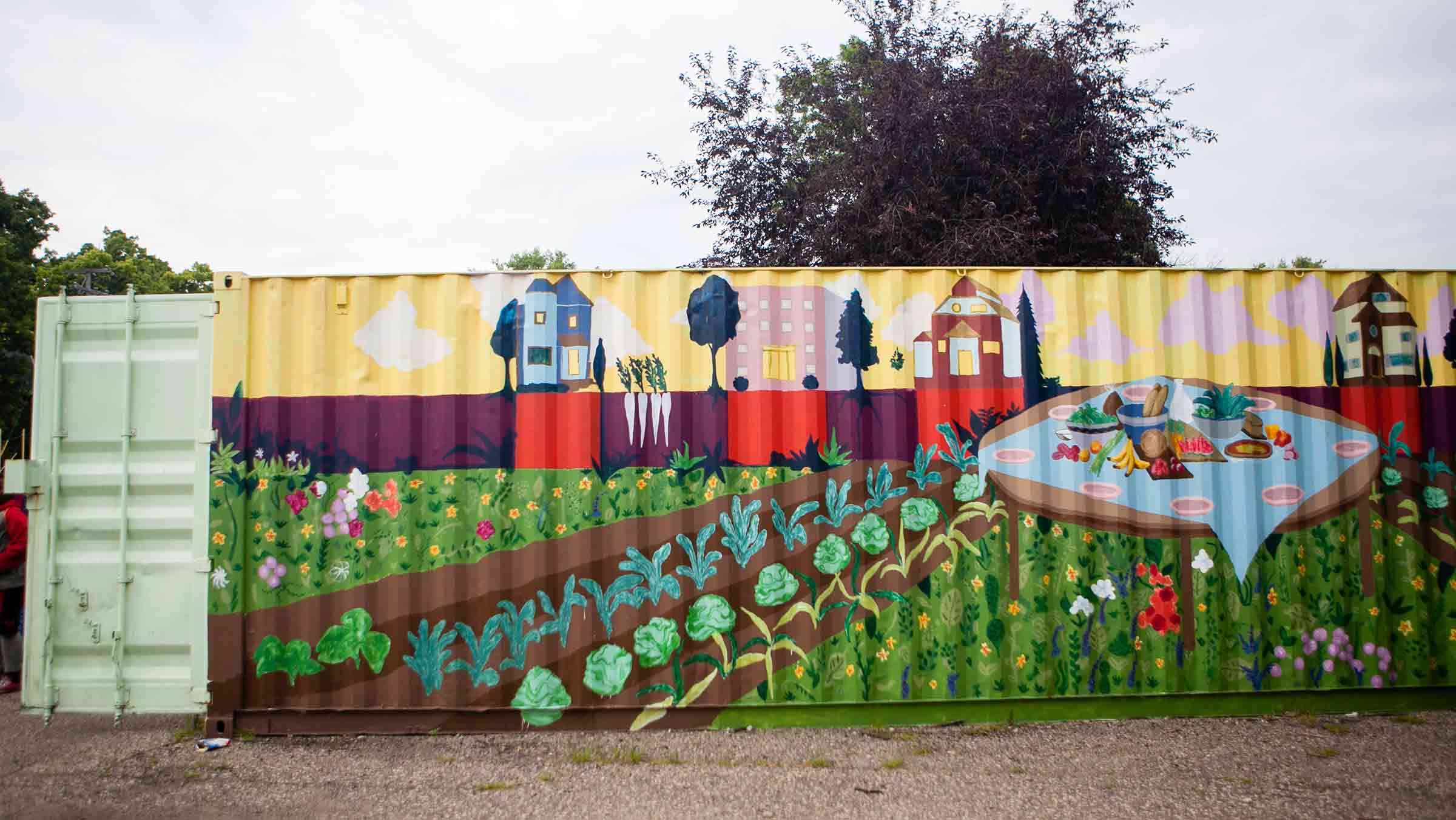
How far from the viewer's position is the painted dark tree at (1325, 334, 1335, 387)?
5211 mm

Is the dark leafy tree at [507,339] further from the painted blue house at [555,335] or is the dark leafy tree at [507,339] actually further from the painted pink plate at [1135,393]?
the painted pink plate at [1135,393]

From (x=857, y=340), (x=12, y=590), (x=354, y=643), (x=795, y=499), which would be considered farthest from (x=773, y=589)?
(x=12, y=590)

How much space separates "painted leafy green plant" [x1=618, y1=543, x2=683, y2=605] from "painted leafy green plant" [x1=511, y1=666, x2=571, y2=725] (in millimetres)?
767

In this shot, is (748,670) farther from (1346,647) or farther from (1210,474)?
(1346,647)

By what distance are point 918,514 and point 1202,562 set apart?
1854 millimetres

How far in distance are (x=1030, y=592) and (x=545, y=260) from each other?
46945mm

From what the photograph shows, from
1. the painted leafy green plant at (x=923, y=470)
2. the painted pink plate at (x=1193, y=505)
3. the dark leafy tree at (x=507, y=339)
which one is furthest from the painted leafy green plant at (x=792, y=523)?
the painted pink plate at (x=1193, y=505)

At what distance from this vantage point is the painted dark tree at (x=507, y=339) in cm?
496

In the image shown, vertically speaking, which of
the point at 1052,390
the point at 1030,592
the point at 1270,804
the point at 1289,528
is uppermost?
the point at 1052,390

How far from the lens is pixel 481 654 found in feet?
15.8

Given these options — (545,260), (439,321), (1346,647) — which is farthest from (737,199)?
(545,260)

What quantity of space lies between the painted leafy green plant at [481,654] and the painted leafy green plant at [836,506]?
2067mm

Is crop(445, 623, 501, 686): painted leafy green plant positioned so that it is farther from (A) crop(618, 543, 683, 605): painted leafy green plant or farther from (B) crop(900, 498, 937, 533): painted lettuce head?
(B) crop(900, 498, 937, 533): painted lettuce head

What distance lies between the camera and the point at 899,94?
13297mm
